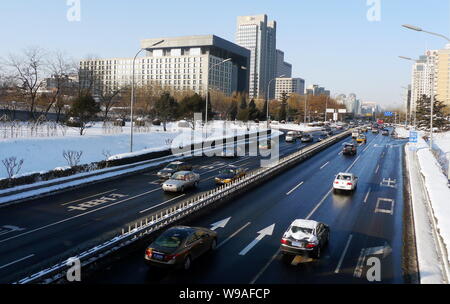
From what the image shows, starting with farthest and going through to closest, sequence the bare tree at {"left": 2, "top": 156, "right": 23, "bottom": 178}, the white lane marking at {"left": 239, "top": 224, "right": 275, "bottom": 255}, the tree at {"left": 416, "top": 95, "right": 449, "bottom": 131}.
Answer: the tree at {"left": 416, "top": 95, "right": 449, "bottom": 131}, the bare tree at {"left": 2, "top": 156, "right": 23, "bottom": 178}, the white lane marking at {"left": 239, "top": 224, "right": 275, "bottom": 255}

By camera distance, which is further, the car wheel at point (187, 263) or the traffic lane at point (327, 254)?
the car wheel at point (187, 263)

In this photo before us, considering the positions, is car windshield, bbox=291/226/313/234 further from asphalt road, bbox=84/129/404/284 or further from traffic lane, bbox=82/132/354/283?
traffic lane, bbox=82/132/354/283

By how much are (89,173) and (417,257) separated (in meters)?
24.0

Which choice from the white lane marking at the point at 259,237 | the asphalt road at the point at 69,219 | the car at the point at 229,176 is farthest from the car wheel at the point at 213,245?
the car at the point at 229,176

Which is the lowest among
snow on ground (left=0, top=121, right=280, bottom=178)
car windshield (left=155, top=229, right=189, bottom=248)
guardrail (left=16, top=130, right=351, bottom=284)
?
guardrail (left=16, top=130, right=351, bottom=284)

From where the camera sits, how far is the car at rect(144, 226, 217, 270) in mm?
13852

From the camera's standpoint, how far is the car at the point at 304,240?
1535cm

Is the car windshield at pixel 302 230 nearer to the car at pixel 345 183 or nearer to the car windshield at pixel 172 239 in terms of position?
the car windshield at pixel 172 239

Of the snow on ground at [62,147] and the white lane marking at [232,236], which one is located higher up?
the snow on ground at [62,147]

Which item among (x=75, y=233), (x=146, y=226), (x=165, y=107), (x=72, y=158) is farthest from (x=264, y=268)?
(x=165, y=107)

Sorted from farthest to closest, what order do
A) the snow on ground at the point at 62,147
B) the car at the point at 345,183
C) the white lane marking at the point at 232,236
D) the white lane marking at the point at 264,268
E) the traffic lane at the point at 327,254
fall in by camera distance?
the snow on ground at the point at 62,147
the car at the point at 345,183
the white lane marking at the point at 232,236
the traffic lane at the point at 327,254
the white lane marking at the point at 264,268

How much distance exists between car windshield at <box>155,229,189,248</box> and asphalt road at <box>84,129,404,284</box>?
934 millimetres

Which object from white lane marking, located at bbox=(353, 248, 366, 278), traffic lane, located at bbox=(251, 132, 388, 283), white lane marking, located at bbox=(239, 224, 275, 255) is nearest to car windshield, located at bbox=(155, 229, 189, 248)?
white lane marking, located at bbox=(239, 224, 275, 255)
